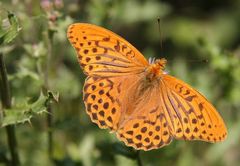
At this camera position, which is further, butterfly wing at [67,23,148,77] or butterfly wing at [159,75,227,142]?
butterfly wing at [67,23,148,77]

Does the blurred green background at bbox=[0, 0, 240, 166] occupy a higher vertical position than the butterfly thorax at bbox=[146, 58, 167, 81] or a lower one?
lower

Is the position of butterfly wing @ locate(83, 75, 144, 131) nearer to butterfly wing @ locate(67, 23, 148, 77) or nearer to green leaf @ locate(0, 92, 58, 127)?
butterfly wing @ locate(67, 23, 148, 77)

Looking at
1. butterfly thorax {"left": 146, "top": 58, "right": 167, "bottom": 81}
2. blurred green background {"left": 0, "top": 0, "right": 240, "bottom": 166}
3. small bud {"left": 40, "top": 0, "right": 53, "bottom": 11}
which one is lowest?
blurred green background {"left": 0, "top": 0, "right": 240, "bottom": 166}

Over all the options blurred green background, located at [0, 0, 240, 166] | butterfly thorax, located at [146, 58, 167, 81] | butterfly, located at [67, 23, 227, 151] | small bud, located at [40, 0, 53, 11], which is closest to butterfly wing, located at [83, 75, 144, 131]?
butterfly, located at [67, 23, 227, 151]

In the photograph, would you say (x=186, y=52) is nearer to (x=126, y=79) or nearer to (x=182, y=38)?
(x=182, y=38)

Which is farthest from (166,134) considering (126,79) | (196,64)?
(196,64)

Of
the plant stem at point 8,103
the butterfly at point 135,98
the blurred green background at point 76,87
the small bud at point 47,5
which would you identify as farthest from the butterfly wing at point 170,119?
the small bud at point 47,5
